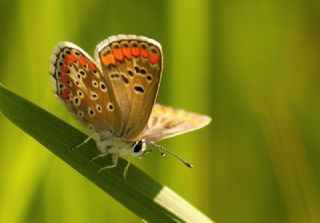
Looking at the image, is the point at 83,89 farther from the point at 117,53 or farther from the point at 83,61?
the point at 117,53

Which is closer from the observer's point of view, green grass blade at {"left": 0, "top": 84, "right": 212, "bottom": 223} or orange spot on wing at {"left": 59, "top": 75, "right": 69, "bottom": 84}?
green grass blade at {"left": 0, "top": 84, "right": 212, "bottom": 223}

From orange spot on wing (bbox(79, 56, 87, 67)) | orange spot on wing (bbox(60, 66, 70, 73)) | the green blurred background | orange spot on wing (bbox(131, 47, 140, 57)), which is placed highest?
orange spot on wing (bbox(131, 47, 140, 57))

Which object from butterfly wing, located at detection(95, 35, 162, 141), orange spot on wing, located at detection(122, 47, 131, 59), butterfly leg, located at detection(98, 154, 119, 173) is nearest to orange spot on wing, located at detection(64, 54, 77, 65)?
butterfly wing, located at detection(95, 35, 162, 141)

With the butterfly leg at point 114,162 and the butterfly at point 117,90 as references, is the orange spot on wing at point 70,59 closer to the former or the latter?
the butterfly at point 117,90

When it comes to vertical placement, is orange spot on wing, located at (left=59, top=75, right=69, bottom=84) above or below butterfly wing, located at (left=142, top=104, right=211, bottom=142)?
above

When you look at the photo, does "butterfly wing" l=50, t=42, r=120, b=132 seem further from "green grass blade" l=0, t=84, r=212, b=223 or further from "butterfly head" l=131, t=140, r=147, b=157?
"green grass blade" l=0, t=84, r=212, b=223

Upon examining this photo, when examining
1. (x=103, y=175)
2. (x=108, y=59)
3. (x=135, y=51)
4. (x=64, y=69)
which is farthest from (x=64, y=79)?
(x=103, y=175)
